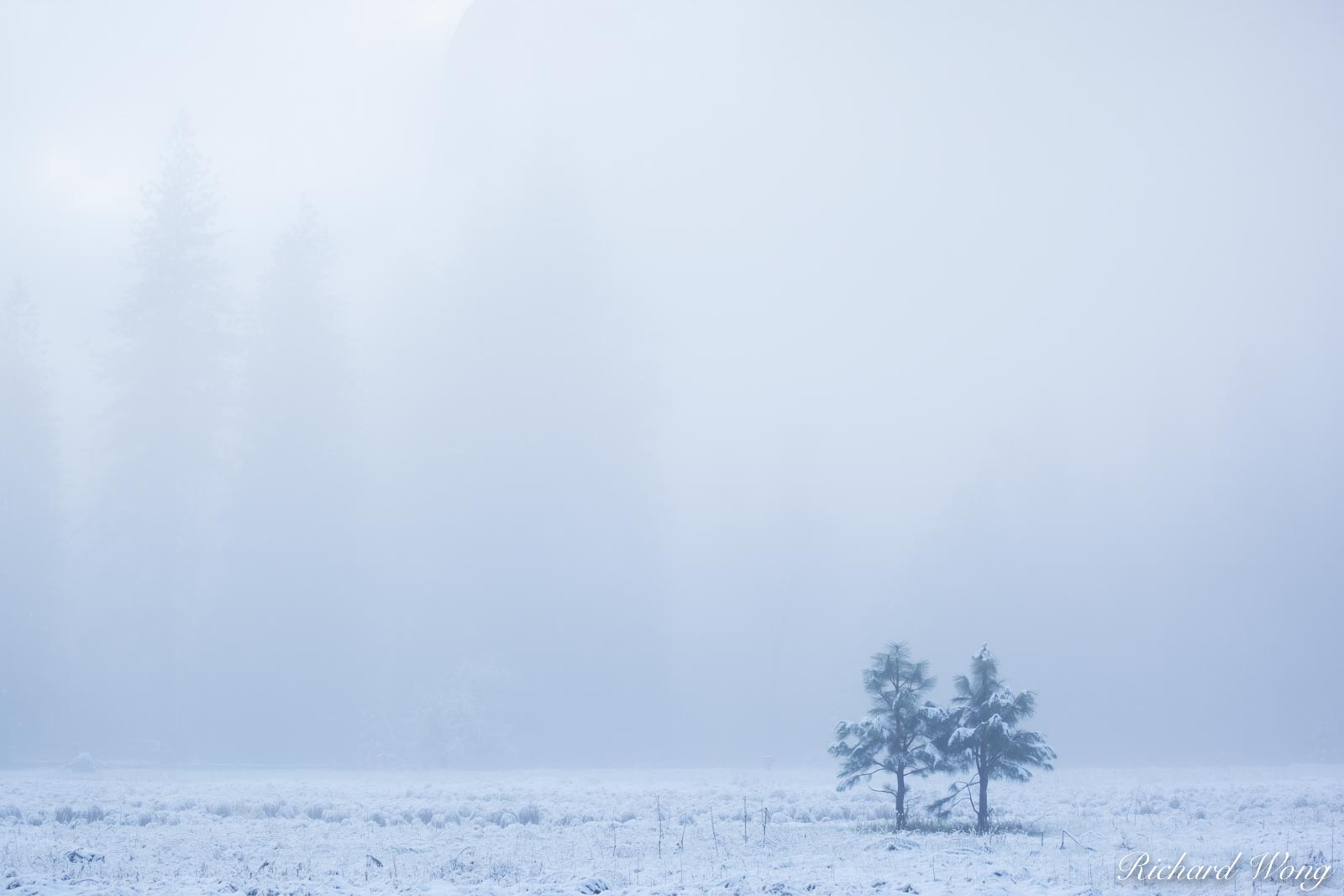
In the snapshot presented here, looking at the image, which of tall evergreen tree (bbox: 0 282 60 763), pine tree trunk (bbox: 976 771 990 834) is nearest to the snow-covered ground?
pine tree trunk (bbox: 976 771 990 834)

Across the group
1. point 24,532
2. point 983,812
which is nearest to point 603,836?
point 983,812

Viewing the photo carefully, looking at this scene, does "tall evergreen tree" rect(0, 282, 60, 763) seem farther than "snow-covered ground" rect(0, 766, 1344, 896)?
Yes

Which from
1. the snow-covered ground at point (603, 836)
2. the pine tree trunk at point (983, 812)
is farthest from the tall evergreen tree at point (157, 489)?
the pine tree trunk at point (983, 812)

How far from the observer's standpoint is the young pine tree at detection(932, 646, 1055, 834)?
62.9 feet

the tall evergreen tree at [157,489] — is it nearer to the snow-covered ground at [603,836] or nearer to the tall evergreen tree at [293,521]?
the tall evergreen tree at [293,521]

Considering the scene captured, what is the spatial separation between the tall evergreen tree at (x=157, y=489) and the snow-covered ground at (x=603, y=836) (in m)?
8.84

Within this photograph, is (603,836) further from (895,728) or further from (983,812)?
(983,812)

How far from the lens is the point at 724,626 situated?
52.6 meters

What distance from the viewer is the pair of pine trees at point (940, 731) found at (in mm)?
19281

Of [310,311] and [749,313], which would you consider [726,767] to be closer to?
[310,311]

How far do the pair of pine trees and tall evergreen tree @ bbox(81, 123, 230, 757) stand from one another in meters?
27.6

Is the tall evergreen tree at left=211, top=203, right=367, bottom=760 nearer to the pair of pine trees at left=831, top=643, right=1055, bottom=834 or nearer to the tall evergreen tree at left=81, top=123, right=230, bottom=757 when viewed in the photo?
the tall evergreen tree at left=81, top=123, right=230, bottom=757

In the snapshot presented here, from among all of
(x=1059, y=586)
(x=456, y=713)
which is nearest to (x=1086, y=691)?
(x=1059, y=586)

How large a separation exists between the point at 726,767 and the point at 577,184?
37489 mm
